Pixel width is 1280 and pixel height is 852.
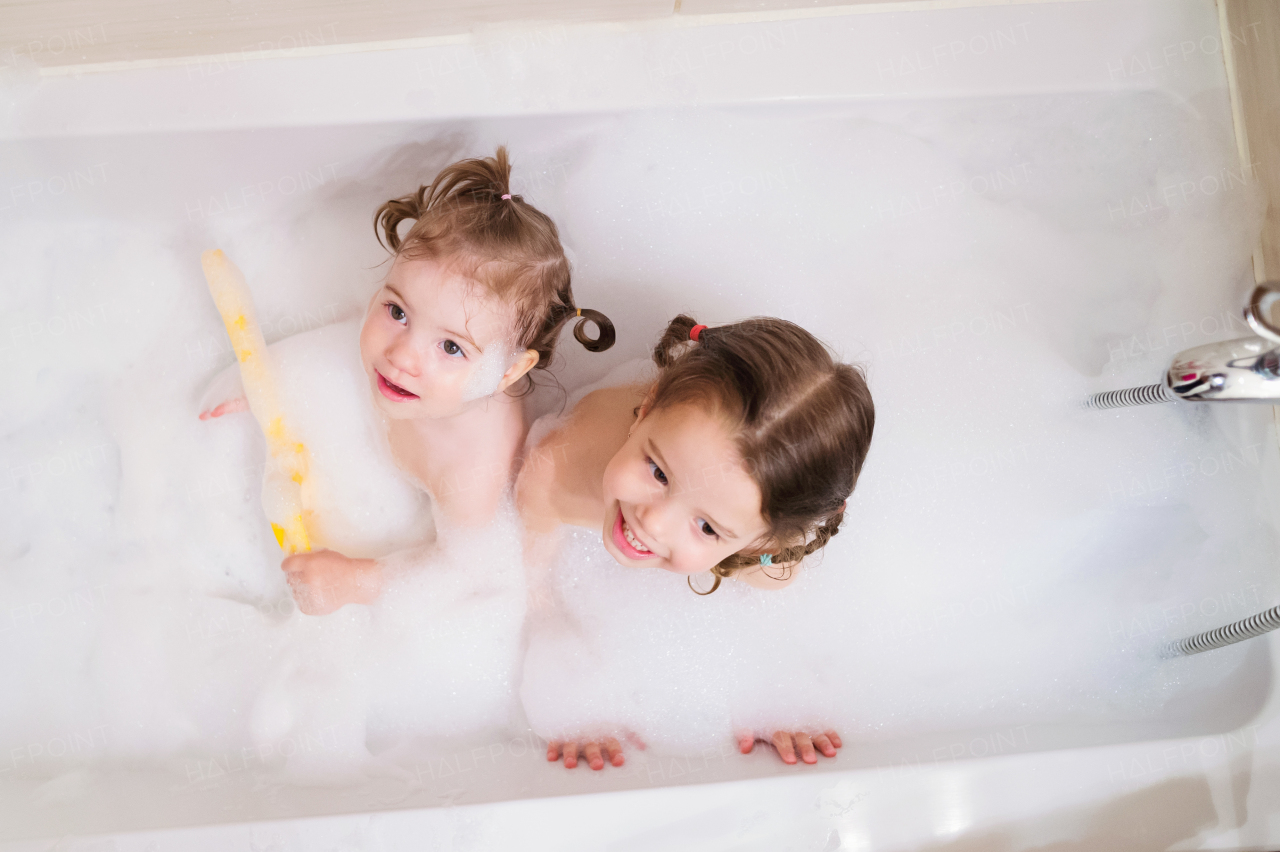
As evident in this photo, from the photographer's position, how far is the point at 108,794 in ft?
3.33

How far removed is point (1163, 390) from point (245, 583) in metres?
1.26

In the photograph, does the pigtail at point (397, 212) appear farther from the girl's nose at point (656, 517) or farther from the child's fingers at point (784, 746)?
the child's fingers at point (784, 746)

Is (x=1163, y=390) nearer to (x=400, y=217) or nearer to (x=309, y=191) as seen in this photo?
(x=400, y=217)

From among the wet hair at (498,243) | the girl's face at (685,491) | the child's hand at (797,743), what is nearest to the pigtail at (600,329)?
the wet hair at (498,243)

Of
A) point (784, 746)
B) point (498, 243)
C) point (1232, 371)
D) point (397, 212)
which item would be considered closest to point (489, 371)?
point (498, 243)

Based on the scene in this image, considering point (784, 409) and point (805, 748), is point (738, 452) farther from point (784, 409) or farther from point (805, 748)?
point (805, 748)

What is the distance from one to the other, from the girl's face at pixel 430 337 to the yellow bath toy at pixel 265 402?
0.25 m

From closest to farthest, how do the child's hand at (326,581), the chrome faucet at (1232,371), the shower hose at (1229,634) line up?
the chrome faucet at (1232,371), the shower hose at (1229,634), the child's hand at (326,581)

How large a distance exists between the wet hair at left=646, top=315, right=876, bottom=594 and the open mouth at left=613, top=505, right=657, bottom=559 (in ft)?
0.42

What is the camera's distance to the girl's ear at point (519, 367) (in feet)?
3.40

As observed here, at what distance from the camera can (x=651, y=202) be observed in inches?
45.8

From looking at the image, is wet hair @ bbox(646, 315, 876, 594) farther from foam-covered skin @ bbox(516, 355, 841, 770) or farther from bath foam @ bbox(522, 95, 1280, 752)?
bath foam @ bbox(522, 95, 1280, 752)

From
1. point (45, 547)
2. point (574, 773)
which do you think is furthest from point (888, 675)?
point (45, 547)

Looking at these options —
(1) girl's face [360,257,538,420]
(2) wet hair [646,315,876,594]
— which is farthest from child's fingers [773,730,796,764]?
(1) girl's face [360,257,538,420]
